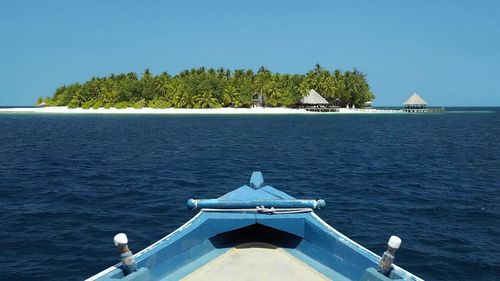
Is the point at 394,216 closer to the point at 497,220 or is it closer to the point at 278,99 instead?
the point at 497,220

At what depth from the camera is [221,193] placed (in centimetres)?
2236

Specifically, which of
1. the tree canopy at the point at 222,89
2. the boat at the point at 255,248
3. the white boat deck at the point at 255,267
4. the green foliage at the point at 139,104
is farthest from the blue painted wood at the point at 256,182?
the green foliage at the point at 139,104

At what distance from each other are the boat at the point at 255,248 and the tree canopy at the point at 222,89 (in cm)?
13119

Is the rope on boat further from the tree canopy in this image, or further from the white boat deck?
the tree canopy

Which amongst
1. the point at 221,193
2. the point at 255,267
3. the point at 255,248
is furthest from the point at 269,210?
the point at 221,193

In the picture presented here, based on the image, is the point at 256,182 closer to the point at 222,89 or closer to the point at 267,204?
the point at 267,204

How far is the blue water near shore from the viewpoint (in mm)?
13016

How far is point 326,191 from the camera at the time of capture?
76.1 ft

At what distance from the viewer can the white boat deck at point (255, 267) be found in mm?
7961

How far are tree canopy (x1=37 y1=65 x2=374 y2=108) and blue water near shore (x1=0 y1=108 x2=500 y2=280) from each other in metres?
101

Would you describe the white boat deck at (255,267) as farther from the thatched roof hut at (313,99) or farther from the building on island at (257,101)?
the building on island at (257,101)

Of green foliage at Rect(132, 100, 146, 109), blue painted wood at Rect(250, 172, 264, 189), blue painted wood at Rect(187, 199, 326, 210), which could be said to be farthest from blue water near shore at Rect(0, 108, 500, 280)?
green foliage at Rect(132, 100, 146, 109)

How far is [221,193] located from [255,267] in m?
14.1

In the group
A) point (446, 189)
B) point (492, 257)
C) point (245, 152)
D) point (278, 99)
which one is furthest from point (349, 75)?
point (492, 257)
